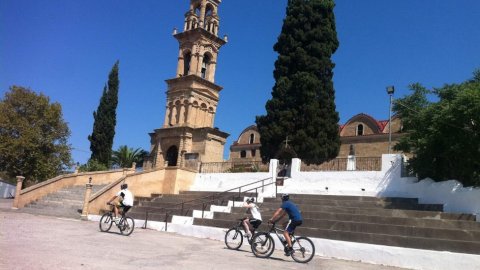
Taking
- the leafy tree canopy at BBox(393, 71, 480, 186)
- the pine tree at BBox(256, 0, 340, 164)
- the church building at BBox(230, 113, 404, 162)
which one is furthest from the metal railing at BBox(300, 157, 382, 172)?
the church building at BBox(230, 113, 404, 162)

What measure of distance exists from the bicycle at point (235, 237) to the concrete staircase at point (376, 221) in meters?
2.34

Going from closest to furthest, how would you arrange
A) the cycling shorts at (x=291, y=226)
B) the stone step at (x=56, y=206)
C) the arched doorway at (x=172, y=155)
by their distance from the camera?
the cycling shorts at (x=291, y=226)
the stone step at (x=56, y=206)
the arched doorway at (x=172, y=155)

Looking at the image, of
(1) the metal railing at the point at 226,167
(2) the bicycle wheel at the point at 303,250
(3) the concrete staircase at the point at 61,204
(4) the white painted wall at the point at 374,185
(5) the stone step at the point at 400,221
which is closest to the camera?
(2) the bicycle wheel at the point at 303,250

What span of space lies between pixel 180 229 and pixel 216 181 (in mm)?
8015

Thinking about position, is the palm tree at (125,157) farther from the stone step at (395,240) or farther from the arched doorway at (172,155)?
the stone step at (395,240)

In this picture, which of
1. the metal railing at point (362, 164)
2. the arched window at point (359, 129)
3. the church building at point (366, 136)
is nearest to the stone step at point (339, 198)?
the metal railing at point (362, 164)

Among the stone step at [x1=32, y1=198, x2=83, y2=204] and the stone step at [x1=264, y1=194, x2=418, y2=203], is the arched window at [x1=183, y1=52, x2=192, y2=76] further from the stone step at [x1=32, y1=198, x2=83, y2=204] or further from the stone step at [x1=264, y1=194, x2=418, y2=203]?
the stone step at [x1=264, y1=194, x2=418, y2=203]

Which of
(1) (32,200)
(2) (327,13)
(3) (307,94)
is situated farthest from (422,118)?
(1) (32,200)

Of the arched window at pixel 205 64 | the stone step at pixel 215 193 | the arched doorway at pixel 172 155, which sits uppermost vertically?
the arched window at pixel 205 64

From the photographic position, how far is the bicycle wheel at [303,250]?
10375mm

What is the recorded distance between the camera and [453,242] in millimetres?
11125

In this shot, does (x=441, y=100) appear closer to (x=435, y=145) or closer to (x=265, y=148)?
(x=435, y=145)

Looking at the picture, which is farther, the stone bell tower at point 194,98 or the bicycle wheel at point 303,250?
the stone bell tower at point 194,98

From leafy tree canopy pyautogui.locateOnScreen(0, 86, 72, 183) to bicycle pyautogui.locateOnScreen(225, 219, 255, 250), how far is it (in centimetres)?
2129
